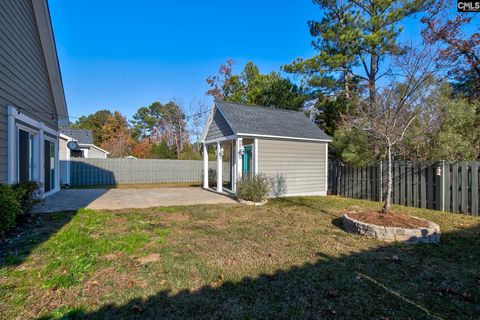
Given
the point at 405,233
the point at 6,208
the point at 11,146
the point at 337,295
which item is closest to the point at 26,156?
the point at 11,146

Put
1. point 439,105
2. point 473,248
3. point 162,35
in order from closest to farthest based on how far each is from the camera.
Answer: point 473,248
point 439,105
point 162,35

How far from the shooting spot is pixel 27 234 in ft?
17.4

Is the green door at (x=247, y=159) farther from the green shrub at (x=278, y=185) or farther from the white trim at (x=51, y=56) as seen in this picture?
the white trim at (x=51, y=56)

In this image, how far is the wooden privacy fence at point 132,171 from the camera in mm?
17656

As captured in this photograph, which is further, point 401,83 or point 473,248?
point 401,83

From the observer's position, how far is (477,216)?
7375 millimetres

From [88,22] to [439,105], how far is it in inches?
604

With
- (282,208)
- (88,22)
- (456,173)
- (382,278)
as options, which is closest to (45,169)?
(88,22)

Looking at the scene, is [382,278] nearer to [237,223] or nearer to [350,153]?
[237,223]

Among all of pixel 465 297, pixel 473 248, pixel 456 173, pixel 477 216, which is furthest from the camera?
pixel 456 173

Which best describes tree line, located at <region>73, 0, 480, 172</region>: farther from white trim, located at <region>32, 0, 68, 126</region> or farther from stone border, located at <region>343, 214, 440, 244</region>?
white trim, located at <region>32, 0, 68, 126</region>

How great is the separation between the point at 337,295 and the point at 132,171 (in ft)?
60.6

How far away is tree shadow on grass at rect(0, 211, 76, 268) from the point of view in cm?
410

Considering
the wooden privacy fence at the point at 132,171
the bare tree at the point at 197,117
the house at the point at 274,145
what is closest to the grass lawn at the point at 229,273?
the house at the point at 274,145
